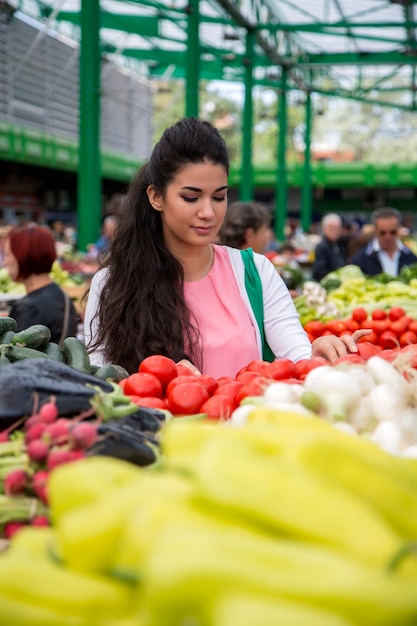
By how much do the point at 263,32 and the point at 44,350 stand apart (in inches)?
783

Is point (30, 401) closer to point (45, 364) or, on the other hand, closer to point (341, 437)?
point (45, 364)

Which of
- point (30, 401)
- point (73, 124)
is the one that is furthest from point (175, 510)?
point (73, 124)

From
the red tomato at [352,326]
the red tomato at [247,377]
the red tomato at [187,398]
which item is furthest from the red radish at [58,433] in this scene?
the red tomato at [352,326]

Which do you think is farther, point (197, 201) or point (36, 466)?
point (197, 201)

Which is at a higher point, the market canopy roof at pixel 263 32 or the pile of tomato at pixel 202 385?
the market canopy roof at pixel 263 32

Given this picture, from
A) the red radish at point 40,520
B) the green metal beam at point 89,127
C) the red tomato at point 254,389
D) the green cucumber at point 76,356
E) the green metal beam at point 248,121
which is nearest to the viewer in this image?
the red radish at point 40,520

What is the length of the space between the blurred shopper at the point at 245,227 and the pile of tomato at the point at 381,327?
116 centimetres

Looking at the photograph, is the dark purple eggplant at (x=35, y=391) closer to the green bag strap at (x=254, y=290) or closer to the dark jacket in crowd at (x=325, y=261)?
the green bag strap at (x=254, y=290)

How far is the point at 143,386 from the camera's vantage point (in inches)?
108

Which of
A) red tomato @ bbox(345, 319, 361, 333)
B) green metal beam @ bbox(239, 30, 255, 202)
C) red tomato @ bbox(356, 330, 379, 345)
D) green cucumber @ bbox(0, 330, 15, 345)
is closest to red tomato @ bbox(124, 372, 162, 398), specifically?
green cucumber @ bbox(0, 330, 15, 345)

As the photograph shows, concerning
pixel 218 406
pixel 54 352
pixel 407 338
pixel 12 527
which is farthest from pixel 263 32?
pixel 12 527

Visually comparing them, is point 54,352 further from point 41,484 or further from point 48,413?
point 41,484

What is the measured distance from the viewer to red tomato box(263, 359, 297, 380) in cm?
282

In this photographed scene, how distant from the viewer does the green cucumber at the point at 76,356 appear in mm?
3002
